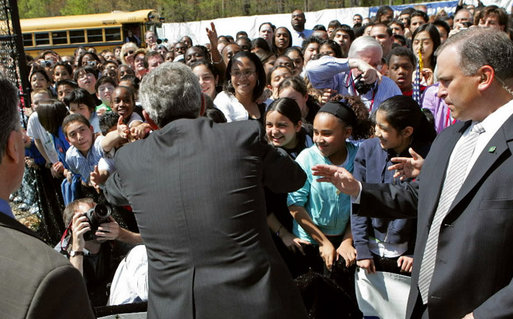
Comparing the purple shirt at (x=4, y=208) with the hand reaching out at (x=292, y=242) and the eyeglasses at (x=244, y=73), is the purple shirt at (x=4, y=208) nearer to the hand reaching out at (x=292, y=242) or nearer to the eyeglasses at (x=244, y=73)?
the hand reaching out at (x=292, y=242)

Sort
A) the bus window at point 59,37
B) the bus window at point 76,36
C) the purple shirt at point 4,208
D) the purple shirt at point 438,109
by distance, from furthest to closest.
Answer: the bus window at point 59,37, the bus window at point 76,36, the purple shirt at point 438,109, the purple shirt at point 4,208

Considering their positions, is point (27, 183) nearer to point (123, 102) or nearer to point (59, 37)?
point (123, 102)

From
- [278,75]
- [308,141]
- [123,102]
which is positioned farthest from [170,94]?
[278,75]

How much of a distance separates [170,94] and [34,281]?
1.07 meters

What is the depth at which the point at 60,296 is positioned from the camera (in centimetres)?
105

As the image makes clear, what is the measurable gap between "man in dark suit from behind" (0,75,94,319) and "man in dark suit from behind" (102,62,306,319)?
0.70m

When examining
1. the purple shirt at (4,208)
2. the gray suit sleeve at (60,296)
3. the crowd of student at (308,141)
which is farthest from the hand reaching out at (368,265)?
the purple shirt at (4,208)

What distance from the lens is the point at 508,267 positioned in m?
1.69

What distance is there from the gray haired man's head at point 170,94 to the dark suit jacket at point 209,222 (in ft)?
0.30

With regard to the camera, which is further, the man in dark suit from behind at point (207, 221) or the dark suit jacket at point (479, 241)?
the man in dark suit from behind at point (207, 221)

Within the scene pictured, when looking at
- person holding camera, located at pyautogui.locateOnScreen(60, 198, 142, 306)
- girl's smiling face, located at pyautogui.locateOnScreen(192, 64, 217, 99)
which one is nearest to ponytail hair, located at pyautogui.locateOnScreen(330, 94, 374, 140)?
person holding camera, located at pyautogui.locateOnScreen(60, 198, 142, 306)

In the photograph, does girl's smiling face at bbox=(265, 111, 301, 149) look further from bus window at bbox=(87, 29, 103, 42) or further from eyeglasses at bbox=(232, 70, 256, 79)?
bus window at bbox=(87, 29, 103, 42)

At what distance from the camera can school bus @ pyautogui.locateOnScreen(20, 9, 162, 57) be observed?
68.0 ft

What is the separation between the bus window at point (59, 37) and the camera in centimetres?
2123
